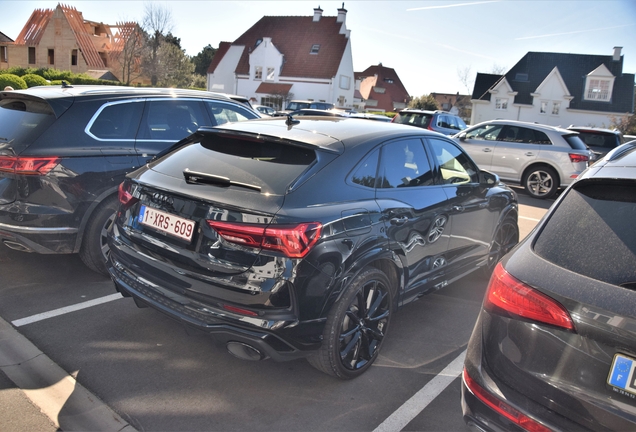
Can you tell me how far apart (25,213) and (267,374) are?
8.50ft

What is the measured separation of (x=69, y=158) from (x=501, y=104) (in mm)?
48805

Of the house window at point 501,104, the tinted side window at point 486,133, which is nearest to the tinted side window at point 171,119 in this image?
the tinted side window at point 486,133

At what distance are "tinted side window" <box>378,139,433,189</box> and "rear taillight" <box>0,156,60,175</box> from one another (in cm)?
290

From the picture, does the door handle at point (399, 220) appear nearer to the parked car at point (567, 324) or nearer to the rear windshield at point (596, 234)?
the parked car at point (567, 324)

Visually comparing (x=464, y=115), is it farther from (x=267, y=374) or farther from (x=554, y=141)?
(x=267, y=374)

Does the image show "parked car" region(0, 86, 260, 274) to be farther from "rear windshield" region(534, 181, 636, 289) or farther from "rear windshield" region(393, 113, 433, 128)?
"rear windshield" region(393, 113, 433, 128)

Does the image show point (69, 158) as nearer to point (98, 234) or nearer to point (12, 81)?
point (98, 234)

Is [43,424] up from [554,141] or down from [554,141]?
down

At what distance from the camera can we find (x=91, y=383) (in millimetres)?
3291

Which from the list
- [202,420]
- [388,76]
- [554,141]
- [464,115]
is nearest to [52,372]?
[202,420]

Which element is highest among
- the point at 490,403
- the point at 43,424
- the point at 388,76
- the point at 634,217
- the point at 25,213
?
the point at 388,76

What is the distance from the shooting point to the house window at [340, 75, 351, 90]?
A: 164ft

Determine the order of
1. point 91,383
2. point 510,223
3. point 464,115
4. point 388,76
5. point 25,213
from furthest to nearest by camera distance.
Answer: point 388,76 → point 464,115 → point 510,223 → point 25,213 → point 91,383

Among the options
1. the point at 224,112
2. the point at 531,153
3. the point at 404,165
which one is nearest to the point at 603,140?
the point at 531,153
